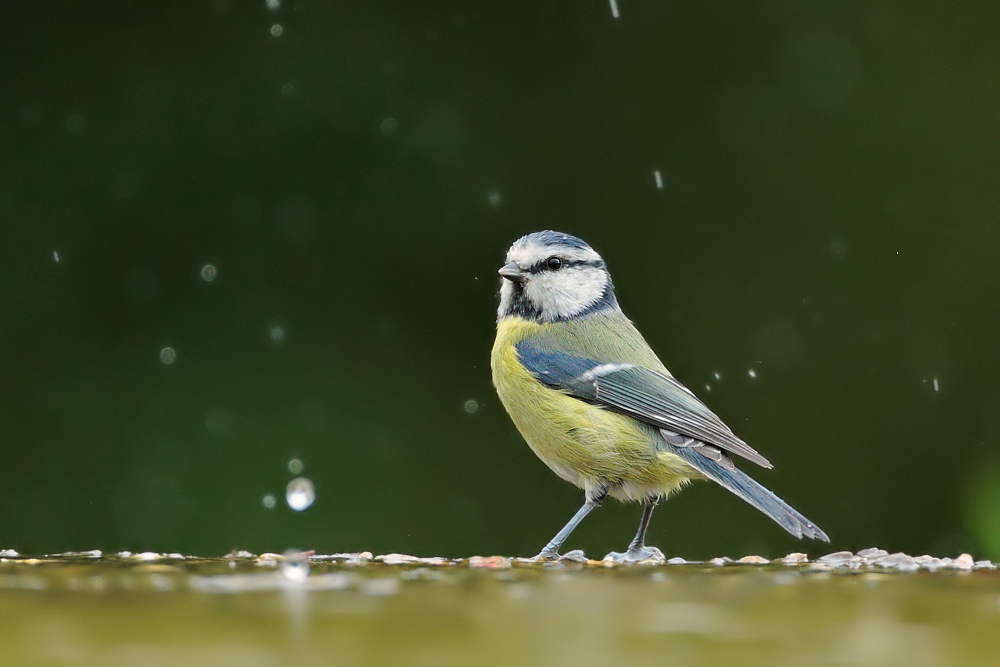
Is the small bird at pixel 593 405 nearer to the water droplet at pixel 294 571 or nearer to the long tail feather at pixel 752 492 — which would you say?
the long tail feather at pixel 752 492

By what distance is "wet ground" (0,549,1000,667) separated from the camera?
0.83m

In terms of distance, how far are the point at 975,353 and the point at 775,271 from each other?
2.79ft

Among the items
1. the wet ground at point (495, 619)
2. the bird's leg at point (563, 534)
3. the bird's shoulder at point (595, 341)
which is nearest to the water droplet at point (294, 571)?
the wet ground at point (495, 619)

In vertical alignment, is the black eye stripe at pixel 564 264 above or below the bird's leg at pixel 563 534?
above

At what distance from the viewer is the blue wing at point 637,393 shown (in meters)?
2.61

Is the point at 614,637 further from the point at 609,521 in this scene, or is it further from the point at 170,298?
the point at 170,298

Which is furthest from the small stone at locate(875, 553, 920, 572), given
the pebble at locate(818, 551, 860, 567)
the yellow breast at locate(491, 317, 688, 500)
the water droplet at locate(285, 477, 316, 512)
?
the water droplet at locate(285, 477, 316, 512)

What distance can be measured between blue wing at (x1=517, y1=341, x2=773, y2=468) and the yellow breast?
0.09 feet

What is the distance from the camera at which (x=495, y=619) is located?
0.98 m

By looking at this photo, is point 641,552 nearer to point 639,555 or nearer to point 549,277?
point 639,555

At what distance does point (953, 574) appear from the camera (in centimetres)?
149

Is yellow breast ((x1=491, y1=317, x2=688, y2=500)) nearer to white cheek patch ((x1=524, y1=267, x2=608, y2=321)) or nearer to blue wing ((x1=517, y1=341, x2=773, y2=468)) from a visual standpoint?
blue wing ((x1=517, y1=341, x2=773, y2=468))

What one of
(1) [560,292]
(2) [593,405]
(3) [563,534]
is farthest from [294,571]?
(1) [560,292]

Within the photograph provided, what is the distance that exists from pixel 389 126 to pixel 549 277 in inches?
88.9
